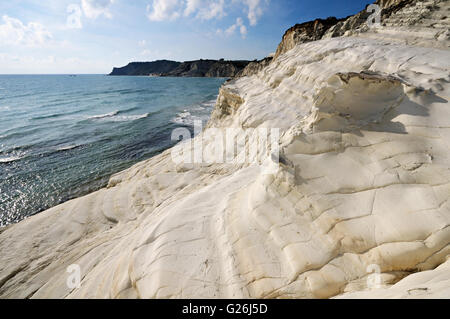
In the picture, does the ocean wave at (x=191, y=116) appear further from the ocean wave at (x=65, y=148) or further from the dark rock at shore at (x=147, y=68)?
the dark rock at shore at (x=147, y=68)

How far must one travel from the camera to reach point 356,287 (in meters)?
2.05

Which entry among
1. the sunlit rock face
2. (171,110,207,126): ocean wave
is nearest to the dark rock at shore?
(171,110,207,126): ocean wave

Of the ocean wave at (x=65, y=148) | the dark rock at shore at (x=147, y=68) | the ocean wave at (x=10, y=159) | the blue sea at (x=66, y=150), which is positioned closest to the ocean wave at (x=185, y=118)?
the blue sea at (x=66, y=150)

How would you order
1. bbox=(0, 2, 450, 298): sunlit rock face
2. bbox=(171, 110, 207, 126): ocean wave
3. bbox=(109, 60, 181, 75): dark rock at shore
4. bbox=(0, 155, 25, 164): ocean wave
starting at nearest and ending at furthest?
1. bbox=(0, 2, 450, 298): sunlit rock face
2. bbox=(0, 155, 25, 164): ocean wave
3. bbox=(171, 110, 207, 126): ocean wave
4. bbox=(109, 60, 181, 75): dark rock at shore

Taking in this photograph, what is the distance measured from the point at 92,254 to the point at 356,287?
4711 millimetres

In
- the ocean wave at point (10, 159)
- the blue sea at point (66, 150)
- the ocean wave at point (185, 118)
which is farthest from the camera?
the ocean wave at point (185, 118)

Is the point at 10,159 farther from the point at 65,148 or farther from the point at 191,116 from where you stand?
the point at 191,116

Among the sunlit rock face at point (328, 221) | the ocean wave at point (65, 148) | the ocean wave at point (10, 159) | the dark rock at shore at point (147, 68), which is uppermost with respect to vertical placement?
the dark rock at shore at point (147, 68)

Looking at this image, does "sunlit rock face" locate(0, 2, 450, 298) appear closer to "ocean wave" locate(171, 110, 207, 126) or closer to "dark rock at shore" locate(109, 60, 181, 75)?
"ocean wave" locate(171, 110, 207, 126)

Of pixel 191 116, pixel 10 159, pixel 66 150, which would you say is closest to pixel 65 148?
pixel 66 150

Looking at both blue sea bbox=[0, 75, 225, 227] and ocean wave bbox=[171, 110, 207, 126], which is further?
ocean wave bbox=[171, 110, 207, 126]

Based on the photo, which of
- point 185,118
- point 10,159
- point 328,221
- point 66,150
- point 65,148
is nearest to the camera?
point 328,221

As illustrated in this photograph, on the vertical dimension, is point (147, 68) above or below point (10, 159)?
above

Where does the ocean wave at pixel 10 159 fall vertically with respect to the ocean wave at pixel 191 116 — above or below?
below
